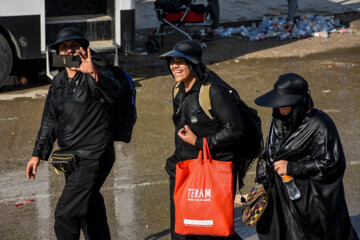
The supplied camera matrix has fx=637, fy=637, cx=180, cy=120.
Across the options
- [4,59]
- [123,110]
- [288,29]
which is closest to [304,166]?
[123,110]

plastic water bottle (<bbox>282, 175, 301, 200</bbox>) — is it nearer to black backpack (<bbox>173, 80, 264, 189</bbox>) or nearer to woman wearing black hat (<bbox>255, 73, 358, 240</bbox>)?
woman wearing black hat (<bbox>255, 73, 358, 240</bbox>)

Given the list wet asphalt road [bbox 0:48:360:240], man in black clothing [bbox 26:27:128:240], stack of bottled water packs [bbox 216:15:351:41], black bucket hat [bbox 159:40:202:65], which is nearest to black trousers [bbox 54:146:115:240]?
man in black clothing [bbox 26:27:128:240]

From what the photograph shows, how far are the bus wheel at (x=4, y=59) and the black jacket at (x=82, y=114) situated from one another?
17.9ft

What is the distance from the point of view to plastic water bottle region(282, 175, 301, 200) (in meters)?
4.30

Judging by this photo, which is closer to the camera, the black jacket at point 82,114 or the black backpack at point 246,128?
the black backpack at point 246,128

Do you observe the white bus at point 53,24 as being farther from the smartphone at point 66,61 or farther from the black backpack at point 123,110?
the smartphone at point 66,61

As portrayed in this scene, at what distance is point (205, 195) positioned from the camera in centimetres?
Answer: 435

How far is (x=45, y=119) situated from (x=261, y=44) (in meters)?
8.72

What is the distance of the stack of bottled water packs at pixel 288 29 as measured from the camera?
44.6 ft

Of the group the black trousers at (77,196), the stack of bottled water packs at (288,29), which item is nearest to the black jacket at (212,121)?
the black trousers at (77,196)

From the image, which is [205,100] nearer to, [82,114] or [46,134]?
[82,114]

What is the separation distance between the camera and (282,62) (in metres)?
11.9

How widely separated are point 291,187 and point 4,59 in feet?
22.4

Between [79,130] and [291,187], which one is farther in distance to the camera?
[79,130]
